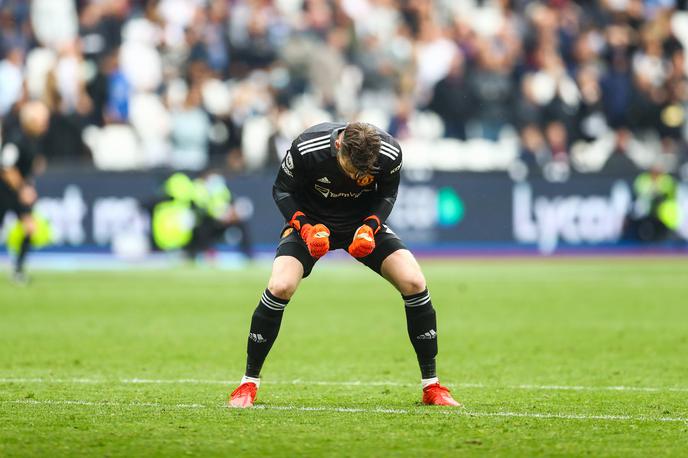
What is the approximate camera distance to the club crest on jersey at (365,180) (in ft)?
26.9

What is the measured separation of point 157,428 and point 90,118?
17.4 metres

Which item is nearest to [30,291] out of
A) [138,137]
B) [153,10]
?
[138,137]

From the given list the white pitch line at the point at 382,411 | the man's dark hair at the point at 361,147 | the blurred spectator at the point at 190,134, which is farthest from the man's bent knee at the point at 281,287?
the blurred spectator at the point at 190,134

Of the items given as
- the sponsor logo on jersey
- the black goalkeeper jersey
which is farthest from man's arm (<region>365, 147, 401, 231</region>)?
the sponsor logo on jersey

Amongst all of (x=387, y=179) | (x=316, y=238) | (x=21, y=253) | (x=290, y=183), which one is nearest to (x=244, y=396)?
(x=316, y=238)

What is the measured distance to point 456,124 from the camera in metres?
25.9

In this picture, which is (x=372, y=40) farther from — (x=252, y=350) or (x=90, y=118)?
(x=252, y=350)

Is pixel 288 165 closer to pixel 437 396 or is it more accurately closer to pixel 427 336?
pixel 427 336

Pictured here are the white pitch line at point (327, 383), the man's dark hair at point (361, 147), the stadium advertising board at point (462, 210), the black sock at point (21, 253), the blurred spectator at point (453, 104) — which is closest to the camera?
the man's dark hair at point (361, 147)

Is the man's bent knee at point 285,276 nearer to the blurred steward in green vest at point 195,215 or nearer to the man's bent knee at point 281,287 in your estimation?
the man's bent knee at point 281,287

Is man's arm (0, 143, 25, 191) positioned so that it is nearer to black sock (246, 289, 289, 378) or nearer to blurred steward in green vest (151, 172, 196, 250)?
blurred steward in green vest (151, 172, 196, 250)

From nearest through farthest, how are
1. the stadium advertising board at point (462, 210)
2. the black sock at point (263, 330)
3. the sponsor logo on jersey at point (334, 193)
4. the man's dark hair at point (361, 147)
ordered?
the man's dark hair at point (361, 147), the black sock at point (263, 330), the sponsor logo on jersey at point (334, 193), the stadium advertising board at point (462, 210)

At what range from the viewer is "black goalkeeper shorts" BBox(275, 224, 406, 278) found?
8.45m

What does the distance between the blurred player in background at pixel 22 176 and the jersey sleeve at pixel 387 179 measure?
455 inches
